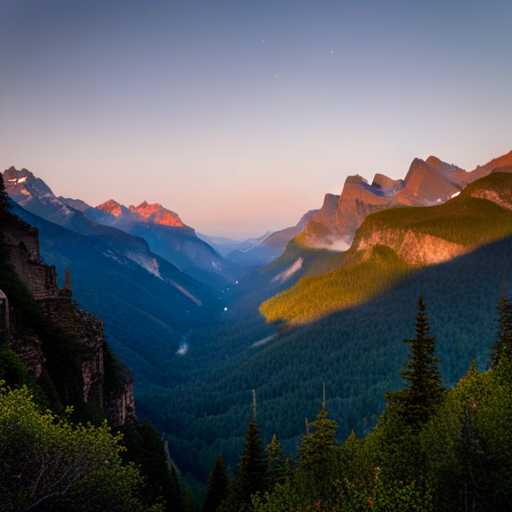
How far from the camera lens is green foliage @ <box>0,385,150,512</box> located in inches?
595

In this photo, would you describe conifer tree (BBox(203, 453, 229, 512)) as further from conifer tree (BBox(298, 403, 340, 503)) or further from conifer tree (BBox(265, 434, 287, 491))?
conifer tree (BBox(298, 403, 340, 503))

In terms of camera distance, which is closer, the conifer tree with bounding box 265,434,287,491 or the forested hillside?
the conifer tree with bounding box 265,434,287,491

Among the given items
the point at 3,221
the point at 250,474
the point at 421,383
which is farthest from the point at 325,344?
the point at 3,221

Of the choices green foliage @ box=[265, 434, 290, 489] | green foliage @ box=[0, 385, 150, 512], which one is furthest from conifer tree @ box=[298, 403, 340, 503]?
green foliage @ box=[0, 385, 150, 512]

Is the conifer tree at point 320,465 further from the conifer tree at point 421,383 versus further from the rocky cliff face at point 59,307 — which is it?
the rocky cliff face at point 59,307

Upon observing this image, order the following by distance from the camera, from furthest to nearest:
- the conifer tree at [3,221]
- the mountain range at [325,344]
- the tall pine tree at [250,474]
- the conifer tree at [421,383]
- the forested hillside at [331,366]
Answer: the mountain range at [325,344] → the forested hillside at [331,366] → the tall pine tree at [250,474] → the conifer tree at [3,221] → the conifer tree at [421,383]

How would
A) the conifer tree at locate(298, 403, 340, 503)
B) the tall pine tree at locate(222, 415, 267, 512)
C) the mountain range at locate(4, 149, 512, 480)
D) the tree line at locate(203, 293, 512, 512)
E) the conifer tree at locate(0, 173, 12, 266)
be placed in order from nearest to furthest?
the tree line at locate(203, 293, 512, 512), the conifer tree at locate(298, 403, 340, 503), the conifer tree at locate(0, 173, 12, 266), the tall pine tree at locate(222, 415, 267, 512), the mountain range at locate(4, 149, 512, 480)

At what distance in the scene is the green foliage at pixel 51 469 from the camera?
15102 mm

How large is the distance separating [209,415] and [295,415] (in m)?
31.5

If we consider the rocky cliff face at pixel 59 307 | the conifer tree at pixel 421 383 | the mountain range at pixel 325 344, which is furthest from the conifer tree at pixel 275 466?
the mountain range at pixel 325 344

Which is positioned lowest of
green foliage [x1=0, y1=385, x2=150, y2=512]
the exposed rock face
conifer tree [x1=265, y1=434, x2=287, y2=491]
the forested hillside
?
the forested hillside

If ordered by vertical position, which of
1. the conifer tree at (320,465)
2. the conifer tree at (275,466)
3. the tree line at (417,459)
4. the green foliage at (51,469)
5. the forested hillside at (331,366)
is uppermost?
the green foliage at (51,469)

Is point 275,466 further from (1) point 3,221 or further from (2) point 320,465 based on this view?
(1) point 3,221

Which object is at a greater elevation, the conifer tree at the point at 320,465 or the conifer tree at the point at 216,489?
the conifer tree at the point at 320,465
